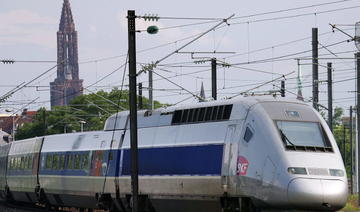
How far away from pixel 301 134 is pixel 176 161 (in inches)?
196

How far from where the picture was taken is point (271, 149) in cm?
2609

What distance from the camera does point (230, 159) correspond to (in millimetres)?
27547

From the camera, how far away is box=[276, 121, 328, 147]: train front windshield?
26.4 meters

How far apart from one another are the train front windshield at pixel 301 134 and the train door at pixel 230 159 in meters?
1.43

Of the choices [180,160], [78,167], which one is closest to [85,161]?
[78,167]

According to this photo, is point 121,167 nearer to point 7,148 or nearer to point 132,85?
point 132,85

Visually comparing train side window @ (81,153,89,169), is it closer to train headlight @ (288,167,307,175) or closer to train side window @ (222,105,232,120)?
train side window @ (222,105,232,120)

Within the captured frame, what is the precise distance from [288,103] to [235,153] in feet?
6.56

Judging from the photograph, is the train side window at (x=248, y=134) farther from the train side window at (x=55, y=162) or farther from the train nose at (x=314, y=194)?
the train side window at (x=55, y=162)

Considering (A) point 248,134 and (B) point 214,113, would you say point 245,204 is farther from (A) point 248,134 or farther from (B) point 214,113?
(B) point 214,113

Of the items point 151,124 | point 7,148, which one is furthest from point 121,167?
point 7,148

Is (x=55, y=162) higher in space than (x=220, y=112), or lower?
lower

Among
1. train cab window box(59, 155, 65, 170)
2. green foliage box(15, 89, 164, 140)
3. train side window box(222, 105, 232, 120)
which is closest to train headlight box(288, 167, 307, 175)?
train side window box(222, 105, 232, 120)

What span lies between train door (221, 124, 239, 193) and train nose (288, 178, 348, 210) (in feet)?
7.73
